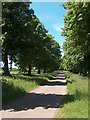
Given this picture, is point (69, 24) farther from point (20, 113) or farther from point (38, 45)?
point (38, 45)

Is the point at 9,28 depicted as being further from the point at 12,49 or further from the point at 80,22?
the point at 80,22

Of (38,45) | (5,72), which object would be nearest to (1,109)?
(5,72)

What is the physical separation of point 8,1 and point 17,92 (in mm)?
20862

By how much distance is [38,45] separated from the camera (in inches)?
2053

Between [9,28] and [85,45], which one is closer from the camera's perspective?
[85,45]

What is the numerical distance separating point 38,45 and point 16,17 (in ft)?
28.9

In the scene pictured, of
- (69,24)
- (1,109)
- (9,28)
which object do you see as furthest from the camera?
(9,28)

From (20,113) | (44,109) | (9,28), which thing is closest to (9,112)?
(20,113)

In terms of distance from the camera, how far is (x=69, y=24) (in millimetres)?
24047

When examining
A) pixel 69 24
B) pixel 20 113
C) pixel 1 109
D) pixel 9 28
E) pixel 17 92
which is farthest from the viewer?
pixel 9 28

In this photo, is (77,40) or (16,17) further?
(16,17)

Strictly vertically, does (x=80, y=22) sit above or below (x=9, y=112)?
above

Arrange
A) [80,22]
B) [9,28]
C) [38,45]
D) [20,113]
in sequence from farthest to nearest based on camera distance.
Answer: [38,45] < [9,28] < [80,22] < [20,113]

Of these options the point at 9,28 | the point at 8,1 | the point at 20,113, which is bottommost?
the point at 20,113
